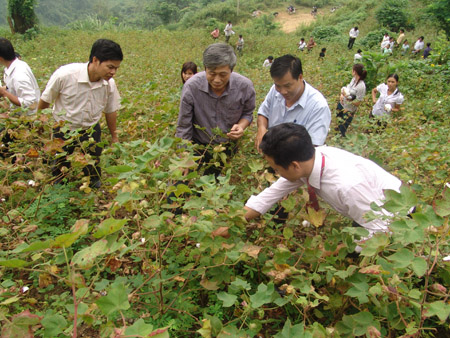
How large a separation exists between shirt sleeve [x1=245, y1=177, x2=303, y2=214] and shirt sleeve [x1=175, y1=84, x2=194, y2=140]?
858mm

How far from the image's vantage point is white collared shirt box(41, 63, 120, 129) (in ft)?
7.96

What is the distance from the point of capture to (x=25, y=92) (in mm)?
2701

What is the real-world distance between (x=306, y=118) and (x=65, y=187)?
193cm

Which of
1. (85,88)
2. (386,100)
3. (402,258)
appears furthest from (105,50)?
(386,100)

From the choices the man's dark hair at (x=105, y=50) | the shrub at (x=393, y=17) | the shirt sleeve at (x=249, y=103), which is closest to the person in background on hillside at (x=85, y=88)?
the man's dark hair at (x=105, y=50)

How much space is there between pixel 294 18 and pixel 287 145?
2982 centimetres

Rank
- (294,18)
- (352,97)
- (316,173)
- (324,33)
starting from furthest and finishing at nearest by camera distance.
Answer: (294,18), (324,33), (352,97), (316,173)

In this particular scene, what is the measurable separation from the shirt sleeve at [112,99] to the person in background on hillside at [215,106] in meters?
0.72

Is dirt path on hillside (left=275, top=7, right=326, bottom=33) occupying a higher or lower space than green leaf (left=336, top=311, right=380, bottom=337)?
higher

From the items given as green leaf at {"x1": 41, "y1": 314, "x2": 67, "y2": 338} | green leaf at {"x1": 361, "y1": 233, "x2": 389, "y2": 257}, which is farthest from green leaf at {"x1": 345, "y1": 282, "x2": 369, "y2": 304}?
green leaf at {"x1": 41, "y1": 314, "x2": 67, "y2": 338}

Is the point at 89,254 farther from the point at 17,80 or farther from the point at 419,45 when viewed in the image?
the point at 419,45

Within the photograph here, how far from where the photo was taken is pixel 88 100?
253 cm

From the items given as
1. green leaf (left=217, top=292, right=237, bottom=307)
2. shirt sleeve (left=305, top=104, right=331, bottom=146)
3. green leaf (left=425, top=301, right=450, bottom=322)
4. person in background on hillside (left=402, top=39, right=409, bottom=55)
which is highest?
shirt sleeve (left=305, top=104, right=331, bottom=146)

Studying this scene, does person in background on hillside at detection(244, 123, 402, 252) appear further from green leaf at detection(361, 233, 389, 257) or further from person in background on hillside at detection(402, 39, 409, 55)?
person in background on hillside at detection(402, 39, 409, 55)
